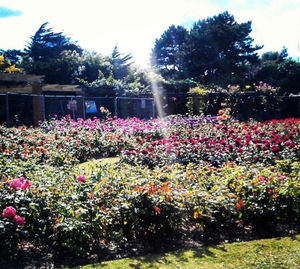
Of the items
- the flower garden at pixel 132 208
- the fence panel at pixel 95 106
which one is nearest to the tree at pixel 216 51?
the fence panel at pixel 95 106

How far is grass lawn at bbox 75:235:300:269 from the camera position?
9.44 feet

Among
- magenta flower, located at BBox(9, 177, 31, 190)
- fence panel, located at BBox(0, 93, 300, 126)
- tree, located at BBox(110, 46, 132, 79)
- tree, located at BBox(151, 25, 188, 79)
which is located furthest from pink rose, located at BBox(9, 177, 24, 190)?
tree, located at BBox(151, 25, 188, 79)

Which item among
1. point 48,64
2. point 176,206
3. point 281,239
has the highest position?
point 48,64

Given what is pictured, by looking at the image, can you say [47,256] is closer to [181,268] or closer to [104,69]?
[181,268]

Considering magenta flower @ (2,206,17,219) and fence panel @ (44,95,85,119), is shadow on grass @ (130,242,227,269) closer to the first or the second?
magenta flower @ (2,206,17,219)

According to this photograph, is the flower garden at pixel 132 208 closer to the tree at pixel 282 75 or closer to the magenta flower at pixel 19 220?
the magenta flower at pixel 19 220

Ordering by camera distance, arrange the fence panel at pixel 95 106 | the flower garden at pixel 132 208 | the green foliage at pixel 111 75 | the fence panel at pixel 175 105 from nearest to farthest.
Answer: the flower garden at pixel 132 208
the fence panel at pixel 175 105
the fence panel at pixel 95 106
the green foliage at pixel 111 75

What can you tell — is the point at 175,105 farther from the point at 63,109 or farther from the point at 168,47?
the point at 168,47

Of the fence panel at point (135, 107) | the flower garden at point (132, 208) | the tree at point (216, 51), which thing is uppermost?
the tree at point (216, 51)

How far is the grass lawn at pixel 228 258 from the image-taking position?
2877 mm


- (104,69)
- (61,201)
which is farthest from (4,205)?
(104,69)

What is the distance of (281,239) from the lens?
3.41m

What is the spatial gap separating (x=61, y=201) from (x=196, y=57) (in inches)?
1331

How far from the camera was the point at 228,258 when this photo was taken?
3.00 meters
